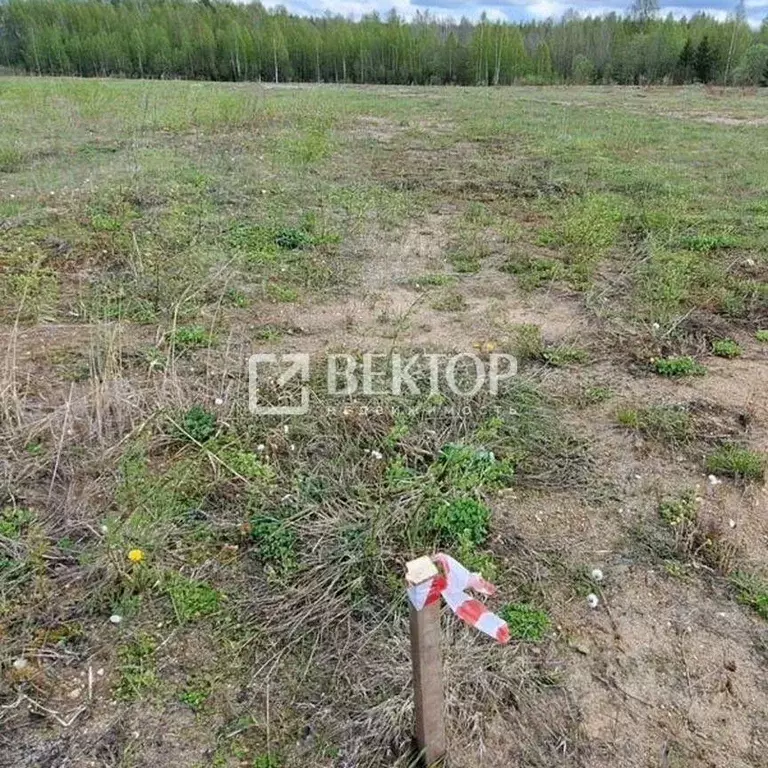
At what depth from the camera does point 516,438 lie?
8.40ft

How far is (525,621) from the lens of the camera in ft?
5.88

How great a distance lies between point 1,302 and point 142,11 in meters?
41.5

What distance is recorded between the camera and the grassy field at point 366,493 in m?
1.56

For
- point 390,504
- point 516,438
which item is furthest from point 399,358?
point 390,504

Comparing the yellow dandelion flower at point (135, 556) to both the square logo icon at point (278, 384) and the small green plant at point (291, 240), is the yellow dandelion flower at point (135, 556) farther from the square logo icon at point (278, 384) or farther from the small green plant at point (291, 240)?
the small green plant at point (291, 240)

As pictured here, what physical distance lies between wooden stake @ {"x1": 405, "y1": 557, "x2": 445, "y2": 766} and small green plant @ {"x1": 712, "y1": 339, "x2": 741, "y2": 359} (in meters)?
2.74

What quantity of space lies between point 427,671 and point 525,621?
0.62 m

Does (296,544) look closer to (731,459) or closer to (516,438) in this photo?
(516,438)

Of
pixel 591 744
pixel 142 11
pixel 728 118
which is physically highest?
pixel 142 11

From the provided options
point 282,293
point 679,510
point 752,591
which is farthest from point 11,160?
point 752,591

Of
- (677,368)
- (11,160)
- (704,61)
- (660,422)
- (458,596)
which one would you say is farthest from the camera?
(704,61)

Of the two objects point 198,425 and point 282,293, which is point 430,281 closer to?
point 282,293

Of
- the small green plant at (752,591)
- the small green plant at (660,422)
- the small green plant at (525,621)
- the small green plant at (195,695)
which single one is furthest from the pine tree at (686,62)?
the small green plant at (195,695)

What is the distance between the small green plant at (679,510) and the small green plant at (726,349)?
136 cm
